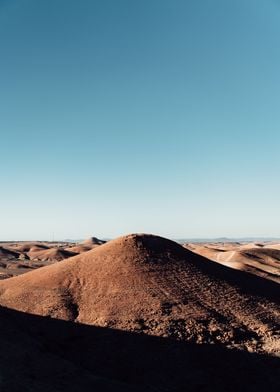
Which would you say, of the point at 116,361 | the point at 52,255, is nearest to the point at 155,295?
the point at 116,361

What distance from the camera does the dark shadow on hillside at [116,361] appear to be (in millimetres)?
14648

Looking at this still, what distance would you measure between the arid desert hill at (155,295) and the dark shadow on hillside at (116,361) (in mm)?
854

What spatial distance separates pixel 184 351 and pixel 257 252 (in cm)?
5107

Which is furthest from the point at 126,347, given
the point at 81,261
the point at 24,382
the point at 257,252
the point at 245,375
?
the point at 257,252

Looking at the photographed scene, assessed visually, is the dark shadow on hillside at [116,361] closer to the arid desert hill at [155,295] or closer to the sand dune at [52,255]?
the arid desert hill at [155,295]

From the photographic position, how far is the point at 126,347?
19.2 meters

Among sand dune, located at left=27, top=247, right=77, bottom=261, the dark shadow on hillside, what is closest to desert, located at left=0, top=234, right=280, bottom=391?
the dark shadow on hillside

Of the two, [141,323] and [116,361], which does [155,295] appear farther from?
[116,361]

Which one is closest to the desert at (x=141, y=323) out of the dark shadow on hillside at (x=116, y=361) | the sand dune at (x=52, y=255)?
the dark shadow on hillside at (x=116, y=361)

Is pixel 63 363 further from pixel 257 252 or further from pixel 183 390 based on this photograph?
pixel 257 252

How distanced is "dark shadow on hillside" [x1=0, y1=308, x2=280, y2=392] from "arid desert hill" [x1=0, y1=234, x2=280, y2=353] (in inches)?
33.6

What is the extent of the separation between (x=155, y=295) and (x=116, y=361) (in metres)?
5.82

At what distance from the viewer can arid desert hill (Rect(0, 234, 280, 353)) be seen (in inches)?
828

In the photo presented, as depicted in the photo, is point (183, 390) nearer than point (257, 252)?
Yes
